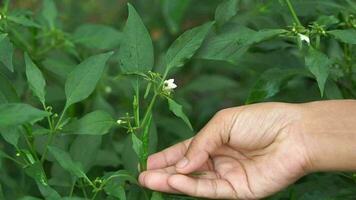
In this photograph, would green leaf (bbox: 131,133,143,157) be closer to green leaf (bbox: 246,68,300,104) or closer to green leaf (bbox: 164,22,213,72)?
green leaf (bbox: 164,22,213,72)

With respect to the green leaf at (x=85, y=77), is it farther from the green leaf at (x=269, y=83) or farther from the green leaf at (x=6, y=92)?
the green leaf at (x=269, y=83)

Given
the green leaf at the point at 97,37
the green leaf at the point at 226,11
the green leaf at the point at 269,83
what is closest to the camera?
the green leaf at the point at 226,11

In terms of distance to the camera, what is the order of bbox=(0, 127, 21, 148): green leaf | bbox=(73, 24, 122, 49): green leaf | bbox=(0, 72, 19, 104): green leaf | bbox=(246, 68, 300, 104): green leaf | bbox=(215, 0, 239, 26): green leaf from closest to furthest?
1. bbox=(0, 127, 21, 148): green leaf
2. bbox=(0, 72, 19, 104): green leaf
3. bbox=(215, 0, 239, 26): green leaf
4. bbox=(246, 68, 300, 104): green leaf
5. bbox=(73, 24, 122, 49): green leaf

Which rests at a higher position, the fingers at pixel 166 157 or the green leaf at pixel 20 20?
the green leaf at pixel 20 20

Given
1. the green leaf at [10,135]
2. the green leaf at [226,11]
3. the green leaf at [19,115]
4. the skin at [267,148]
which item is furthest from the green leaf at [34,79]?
the green leaf at [226,11]

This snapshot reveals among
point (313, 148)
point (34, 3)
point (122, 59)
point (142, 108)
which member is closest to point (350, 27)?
point (313, 148)

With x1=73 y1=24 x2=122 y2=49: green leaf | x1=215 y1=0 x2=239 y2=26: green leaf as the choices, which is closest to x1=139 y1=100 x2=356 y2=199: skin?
x1=215 y1=0 x2=239 y2=26: green leaf

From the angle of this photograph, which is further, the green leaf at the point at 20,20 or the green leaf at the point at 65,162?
the green leaf at the point at 20,20
